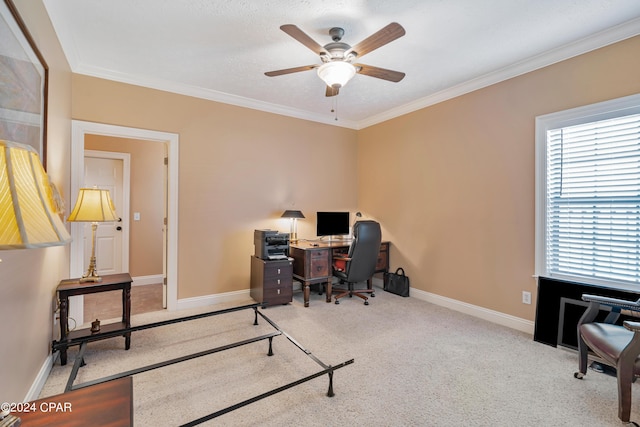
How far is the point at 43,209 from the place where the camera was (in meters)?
0.72

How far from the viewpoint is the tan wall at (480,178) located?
2.71 metres

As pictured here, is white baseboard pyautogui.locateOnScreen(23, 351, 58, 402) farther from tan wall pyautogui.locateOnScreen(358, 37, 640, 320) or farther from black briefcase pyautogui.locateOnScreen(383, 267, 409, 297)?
tan wall pyautogui.locateOnScreen(358, 37, 640, 320)

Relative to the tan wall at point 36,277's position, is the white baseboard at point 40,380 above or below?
below

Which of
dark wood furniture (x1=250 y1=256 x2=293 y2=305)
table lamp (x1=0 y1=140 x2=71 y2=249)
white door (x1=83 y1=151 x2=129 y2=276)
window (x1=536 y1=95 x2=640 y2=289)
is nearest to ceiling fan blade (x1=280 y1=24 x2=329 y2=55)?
table lamp (x1=0 y1=140 x2=71 y2=249)

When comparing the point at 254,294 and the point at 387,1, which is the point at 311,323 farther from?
the point at 387,1

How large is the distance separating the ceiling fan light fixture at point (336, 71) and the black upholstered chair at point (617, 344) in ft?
8.07

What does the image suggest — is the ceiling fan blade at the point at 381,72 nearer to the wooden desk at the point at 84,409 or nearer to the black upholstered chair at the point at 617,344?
the black upholstered chair at the point at 617,344

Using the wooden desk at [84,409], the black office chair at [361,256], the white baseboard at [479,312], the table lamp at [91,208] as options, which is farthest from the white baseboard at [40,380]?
the white baseboard at [479,312]

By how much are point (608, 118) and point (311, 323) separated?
335 centimetres

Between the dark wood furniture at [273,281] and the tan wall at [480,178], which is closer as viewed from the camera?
the tan wall at [480,178]

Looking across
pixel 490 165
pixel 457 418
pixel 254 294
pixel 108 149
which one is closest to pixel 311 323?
pixel 254 294

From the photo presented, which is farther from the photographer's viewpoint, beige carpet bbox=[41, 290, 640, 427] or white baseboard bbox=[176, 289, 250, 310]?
white baseboard bbox=[176, 289, 250, 310]

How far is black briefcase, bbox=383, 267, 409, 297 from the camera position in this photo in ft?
13.7

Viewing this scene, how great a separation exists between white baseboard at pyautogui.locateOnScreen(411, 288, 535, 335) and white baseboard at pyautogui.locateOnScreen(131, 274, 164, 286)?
13.6 ft
